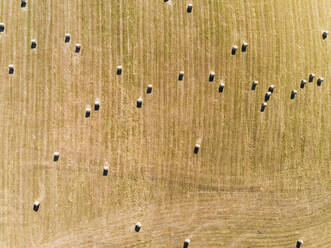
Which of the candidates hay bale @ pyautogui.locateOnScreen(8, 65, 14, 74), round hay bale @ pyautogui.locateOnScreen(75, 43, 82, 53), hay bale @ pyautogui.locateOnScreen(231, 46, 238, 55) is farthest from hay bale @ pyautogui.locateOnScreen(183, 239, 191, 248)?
hay bale @ pyautogui.locateOnScreen(8, 65, 14, 74)

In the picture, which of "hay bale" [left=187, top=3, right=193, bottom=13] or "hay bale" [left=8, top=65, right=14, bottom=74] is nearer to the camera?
"hay bale" [left=8, top=65, right=14, bottom=74]

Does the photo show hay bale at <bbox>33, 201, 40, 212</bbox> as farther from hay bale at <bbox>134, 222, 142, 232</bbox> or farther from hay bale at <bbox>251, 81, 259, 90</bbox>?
hay bale at <bbox>251, 81, 259, 90</bbox>

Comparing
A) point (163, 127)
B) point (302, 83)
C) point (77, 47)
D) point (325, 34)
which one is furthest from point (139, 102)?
point (325, 34)

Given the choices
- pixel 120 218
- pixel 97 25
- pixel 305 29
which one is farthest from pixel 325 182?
pixel 97 25

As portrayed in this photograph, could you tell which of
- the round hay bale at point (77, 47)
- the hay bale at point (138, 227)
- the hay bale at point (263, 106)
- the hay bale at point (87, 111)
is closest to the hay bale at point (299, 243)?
the hay bale at point (263, 106)

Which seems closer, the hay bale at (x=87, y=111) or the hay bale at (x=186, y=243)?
the hay bale at (x=87, y=111)

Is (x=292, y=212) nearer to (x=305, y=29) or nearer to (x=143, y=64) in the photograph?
(x=305, y=29)

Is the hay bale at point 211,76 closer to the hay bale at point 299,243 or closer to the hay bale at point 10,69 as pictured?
the hay bale at point 299,243

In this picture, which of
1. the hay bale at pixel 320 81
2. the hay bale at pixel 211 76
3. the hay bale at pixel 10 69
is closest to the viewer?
the hay bale at pixel 10 69
